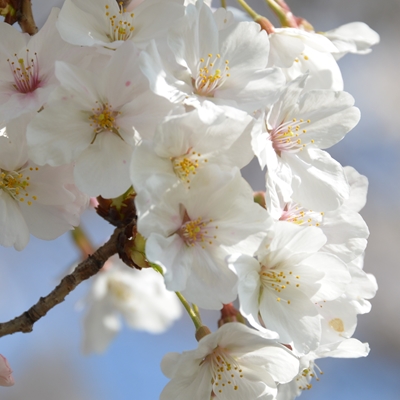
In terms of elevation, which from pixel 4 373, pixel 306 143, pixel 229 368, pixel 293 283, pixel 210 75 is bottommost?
pixel 4 373

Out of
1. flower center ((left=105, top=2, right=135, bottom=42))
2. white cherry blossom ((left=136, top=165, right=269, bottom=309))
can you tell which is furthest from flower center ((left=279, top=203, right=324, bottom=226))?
flower center ((left=105, top=2, right=135, bottom=42))

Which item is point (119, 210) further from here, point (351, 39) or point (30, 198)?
point (351, 39)

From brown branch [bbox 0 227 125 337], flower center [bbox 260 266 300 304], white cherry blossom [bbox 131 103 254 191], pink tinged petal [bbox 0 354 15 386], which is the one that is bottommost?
pink tinged petal [bbox 0 354 15 386]

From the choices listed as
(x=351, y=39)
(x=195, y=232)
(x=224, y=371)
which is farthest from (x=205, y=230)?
(x=351, y=39)

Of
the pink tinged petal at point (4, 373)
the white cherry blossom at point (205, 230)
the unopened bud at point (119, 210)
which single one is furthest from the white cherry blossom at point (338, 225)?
the pink tinged petal at point (4, 373)

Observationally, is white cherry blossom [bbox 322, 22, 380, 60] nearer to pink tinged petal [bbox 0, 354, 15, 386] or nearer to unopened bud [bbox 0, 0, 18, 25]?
unopened bud [bbox 0, 0, 18, 25]

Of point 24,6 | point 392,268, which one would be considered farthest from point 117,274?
point 392,268
